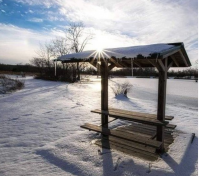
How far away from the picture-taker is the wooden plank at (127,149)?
12.5 feet

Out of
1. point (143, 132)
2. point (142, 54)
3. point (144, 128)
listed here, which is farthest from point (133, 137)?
point (142, 54)

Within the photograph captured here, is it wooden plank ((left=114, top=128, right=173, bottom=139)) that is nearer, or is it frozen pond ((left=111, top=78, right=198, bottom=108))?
wooden plank ((left=114, top=128, right=173, bottom=139))

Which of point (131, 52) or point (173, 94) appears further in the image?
point (173, 94)

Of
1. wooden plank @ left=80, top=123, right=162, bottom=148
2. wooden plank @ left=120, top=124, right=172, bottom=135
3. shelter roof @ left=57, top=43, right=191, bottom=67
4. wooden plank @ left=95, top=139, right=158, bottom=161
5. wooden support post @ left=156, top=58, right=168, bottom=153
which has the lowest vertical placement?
wooden plank @ left=95, top=139, right=158, bottom=161

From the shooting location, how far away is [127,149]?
4.12m

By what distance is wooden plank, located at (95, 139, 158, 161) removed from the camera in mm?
3824

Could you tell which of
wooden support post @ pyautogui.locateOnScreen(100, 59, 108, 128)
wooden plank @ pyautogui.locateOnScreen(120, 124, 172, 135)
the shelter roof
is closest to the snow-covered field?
wooden support post @ pyautogui.locateOnScreen(100, 59, 108, 128)

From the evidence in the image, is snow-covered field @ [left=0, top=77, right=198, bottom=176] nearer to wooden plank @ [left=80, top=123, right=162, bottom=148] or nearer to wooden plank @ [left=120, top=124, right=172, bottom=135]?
wooden plank @ [left=80, top=123, right=162, bottom=148]

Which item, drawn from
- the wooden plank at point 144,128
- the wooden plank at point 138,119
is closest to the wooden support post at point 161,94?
the wooden plank at point 138,119

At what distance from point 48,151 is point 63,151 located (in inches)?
13.9

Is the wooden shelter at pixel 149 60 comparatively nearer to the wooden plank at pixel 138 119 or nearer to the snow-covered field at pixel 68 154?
the wooden plank at pixel 138 119

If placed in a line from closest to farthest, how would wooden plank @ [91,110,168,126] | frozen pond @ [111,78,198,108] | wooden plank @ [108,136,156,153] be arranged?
wooden plank @ [91,110,168,126] < wooden plank @ [108,136,156,153] < frozen pond @ [111,78,198,108]

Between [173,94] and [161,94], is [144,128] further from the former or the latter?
[173,94]

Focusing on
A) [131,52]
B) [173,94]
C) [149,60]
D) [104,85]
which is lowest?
[173,94]
